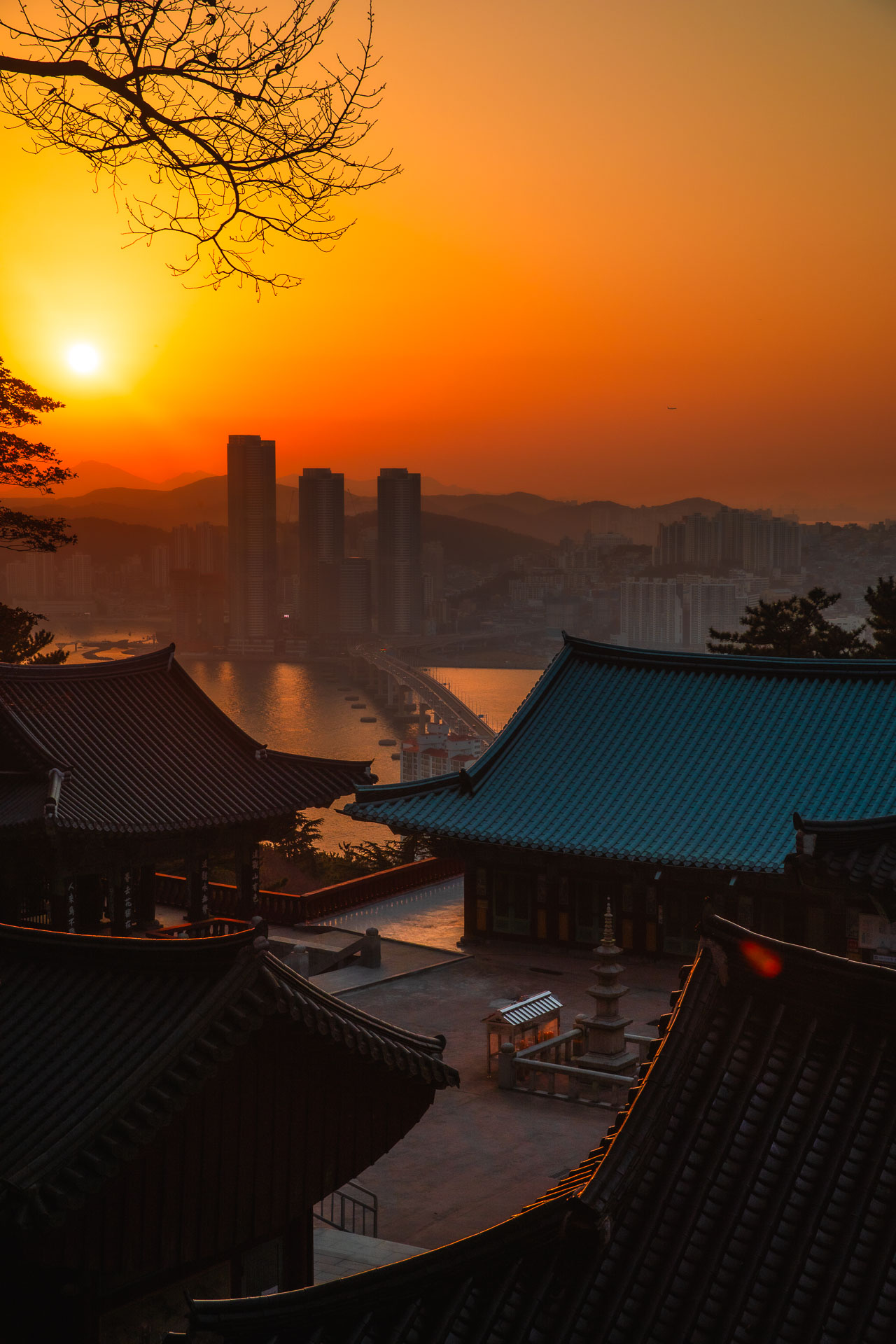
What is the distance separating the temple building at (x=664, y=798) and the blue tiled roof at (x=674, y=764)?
37 millimetres

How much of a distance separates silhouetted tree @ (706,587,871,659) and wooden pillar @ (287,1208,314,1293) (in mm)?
40190

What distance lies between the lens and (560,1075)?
20.3 m

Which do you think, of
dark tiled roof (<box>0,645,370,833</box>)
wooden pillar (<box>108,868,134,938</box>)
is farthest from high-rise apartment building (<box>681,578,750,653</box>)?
wooden pillar (<box>108,868,134,938</box>)

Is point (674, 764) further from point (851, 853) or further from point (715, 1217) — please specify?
point (715, 1217)

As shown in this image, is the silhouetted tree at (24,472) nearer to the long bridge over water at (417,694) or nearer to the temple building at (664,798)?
the temple building at (664,798)

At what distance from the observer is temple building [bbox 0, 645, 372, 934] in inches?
952

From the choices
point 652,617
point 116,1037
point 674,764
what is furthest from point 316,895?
point 652,617

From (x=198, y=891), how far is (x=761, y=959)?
2048 cm

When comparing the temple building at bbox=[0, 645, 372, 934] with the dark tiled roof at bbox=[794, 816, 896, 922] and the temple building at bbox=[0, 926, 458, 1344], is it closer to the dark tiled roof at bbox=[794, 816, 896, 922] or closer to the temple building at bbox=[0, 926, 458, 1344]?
the dark tiled roof at bbox=[794, 816, 896, 922]

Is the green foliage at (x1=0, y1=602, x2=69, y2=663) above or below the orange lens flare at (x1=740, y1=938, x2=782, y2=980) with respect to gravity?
above

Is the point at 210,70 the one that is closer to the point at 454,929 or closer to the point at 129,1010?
the point at 129,1010

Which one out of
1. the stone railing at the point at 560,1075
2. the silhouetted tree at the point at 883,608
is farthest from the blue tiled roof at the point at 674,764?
the silhouetted tree at the point at 883,608

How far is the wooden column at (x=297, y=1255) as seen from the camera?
10.4 meters

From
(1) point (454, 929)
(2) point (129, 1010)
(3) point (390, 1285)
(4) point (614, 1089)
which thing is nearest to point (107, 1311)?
(2) point (129, 1010)
